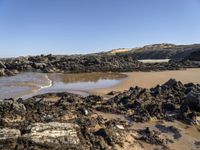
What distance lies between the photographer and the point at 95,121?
34.0 ft

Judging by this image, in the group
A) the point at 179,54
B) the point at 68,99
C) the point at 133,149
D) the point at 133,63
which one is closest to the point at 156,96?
the point at 68,99

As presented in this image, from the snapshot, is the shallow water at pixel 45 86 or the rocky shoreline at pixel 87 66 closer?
the shallow water at pixel 45 86

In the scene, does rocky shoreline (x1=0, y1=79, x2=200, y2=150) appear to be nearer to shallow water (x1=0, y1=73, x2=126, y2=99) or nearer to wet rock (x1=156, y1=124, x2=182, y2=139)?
wet rock (x1=156, y1=124, x2=182, y2=139)

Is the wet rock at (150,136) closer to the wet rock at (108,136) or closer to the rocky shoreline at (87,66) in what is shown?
the wet rock at (108,136)

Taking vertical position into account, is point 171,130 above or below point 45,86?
above

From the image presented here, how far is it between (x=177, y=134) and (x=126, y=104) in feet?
12.9

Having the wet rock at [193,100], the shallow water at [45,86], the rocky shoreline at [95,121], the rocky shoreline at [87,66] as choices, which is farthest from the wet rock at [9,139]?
the rocky shoreline at [87,66]

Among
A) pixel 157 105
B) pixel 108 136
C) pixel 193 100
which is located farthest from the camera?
pixel 157 105

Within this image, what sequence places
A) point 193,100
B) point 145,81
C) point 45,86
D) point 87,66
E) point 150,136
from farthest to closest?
point 87,66 < point 145,81 < point 45,86 < point 193,100 < point 150,136

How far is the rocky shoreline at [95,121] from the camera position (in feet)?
24.9

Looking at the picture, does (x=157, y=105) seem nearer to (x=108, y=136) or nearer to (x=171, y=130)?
(x=171, y=130)

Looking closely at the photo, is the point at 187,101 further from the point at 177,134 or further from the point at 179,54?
the point at 179,54

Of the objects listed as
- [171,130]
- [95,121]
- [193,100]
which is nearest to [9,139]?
[95,121]

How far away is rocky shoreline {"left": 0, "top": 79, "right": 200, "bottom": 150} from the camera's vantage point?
760 cm
